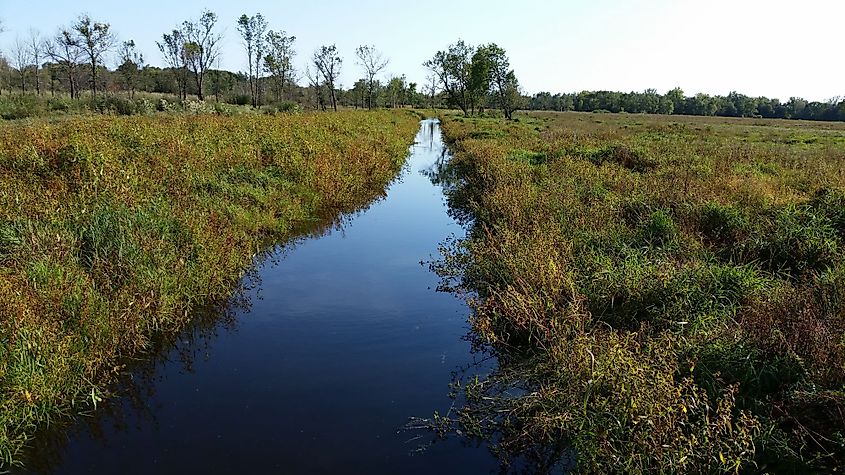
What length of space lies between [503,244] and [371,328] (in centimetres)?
271

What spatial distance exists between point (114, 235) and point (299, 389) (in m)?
4.00

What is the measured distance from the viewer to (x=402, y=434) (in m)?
4.91

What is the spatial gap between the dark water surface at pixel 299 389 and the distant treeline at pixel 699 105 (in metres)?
84.2

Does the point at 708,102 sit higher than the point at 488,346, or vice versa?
the point at 708,102

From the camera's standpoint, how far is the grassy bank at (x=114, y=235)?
491 centimetres

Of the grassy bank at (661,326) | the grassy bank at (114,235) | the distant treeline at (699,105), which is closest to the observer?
the grassy bank at (661,326)

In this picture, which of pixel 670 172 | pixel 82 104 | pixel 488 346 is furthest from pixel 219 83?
pixel 488 346

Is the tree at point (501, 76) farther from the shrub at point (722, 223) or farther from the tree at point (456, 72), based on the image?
the shrub at point (722, 223)

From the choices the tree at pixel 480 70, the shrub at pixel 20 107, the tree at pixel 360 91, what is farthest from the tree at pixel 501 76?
the shrub at pixel 20 107

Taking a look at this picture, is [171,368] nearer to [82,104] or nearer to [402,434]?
[402,434]

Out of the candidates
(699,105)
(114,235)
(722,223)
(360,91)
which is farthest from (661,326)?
(699,105)

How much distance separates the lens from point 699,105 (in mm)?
106562

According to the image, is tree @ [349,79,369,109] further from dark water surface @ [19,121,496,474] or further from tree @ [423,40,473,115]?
dark water surface @ [19,121,496,474]

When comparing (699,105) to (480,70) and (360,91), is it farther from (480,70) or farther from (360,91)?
(360,91)
